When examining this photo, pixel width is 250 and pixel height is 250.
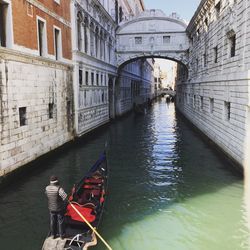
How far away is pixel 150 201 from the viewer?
7.54m

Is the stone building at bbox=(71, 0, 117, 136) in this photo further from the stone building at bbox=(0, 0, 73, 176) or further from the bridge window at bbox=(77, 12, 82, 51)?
the stone building at bbox=(0, 0, 73, 176)

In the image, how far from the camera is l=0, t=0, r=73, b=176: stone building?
28.1 ft

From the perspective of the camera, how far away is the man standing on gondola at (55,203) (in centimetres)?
499

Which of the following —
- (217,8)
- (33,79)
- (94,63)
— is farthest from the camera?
(94,63)

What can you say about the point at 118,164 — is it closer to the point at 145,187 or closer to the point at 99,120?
the point at 145,187

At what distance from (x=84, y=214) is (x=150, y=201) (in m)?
2.35

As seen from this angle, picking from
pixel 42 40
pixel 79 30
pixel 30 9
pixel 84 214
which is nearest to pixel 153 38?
pixel 79 30

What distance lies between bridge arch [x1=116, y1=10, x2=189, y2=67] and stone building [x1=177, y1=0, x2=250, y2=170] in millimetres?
5705

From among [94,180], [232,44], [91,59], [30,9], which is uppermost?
[30,9]

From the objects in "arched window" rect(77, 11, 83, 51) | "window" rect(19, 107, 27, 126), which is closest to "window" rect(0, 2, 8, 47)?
"window" rect(19, 107, 27, 126)

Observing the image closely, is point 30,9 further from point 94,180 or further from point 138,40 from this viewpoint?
point 138,40

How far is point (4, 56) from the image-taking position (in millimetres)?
8281

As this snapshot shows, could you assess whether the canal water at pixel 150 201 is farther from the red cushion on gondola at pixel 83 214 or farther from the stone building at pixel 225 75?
the stone building at pixel 225 75

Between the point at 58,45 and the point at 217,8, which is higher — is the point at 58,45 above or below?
below
